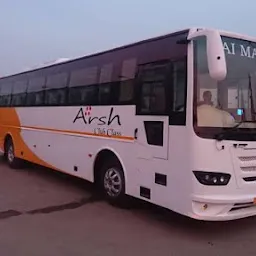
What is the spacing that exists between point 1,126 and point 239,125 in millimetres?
9744

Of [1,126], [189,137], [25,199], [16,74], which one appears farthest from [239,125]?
[1,126]

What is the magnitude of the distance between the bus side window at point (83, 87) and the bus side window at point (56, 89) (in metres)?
0.33

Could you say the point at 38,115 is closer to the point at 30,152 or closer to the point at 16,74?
the point at 30,152

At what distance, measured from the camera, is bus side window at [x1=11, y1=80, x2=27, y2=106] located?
11714 millimetres

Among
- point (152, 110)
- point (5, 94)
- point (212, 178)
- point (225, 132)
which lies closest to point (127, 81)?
point (152, 110)

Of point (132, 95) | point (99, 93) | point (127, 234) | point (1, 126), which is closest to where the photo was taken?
point (127, 234)

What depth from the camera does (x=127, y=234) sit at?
597 centimetres

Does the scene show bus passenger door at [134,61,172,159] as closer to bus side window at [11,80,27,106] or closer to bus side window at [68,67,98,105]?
bus side window at [68,67,98,105]

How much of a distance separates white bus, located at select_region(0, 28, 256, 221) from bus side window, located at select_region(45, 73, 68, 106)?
70 centimetres

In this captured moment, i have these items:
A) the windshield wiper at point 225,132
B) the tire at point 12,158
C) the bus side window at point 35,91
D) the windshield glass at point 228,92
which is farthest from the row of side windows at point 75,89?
the windshield wiper at point 225,132

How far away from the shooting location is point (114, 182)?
746 cm

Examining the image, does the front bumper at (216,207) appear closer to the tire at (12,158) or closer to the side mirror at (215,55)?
the side mirror at (215,55)

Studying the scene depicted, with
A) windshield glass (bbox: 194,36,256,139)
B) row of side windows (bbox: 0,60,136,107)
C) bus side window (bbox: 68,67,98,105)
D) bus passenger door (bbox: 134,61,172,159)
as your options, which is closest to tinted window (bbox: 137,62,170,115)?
bus passenger door (bbox: 134,61,172,159)

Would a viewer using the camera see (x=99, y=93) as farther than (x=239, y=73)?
Answer: Yes
